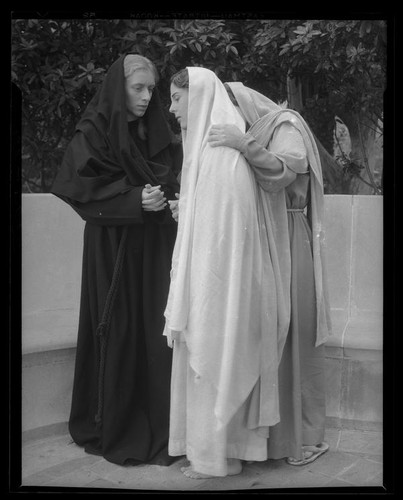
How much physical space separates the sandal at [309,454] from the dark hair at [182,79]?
6.52 ft

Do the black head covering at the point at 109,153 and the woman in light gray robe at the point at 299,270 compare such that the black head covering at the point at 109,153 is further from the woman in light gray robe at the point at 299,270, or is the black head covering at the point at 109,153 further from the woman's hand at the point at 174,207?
the woman in light gray robe at the point at 299,270

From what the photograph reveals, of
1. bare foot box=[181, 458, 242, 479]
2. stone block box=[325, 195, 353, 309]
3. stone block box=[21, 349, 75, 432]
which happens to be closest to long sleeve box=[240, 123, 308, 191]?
stone block box=[325, 195, 353, 309]

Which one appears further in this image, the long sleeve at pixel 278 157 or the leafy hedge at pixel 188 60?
the leafy hedge at pixel 188 60

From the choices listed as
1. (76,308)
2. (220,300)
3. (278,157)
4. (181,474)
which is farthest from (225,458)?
(278,157)

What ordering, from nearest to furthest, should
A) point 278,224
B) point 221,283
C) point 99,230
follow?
point 221,283 → point 278,224 → point 99,230

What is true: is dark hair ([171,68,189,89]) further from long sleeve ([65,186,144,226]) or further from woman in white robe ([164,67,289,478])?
long sleeve ([65,186,144,226])

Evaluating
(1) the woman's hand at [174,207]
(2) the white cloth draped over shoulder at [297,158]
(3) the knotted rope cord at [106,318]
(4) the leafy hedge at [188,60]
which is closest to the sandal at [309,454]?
(2) the white cloth draped over shoulder at [297,158]

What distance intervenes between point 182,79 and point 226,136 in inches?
16.4

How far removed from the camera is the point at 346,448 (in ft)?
13.0

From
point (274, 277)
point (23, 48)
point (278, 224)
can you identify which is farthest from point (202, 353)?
point (23, 48)

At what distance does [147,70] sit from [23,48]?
0.65 metres

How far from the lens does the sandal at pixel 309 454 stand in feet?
12.4
